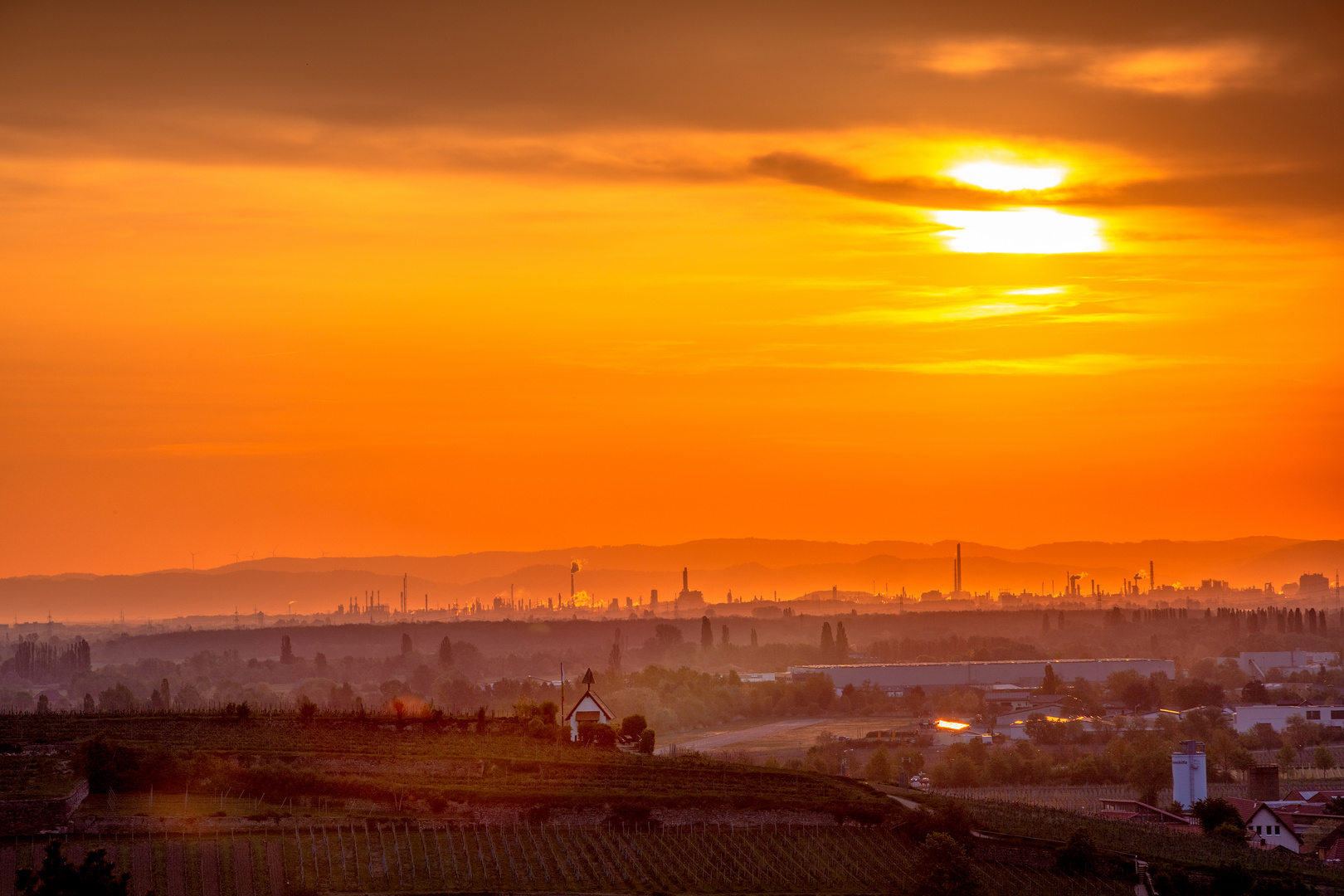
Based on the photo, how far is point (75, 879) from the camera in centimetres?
4138

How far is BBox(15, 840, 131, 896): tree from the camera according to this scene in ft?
136

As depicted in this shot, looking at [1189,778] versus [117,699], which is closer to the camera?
[1189,778]

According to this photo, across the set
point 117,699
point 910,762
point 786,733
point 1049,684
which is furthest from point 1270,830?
point 1049,684

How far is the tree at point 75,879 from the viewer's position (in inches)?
1628

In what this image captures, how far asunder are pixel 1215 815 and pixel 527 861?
101 feet

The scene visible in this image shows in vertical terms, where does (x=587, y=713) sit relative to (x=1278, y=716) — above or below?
above

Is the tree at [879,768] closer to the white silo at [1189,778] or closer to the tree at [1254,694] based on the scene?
the white silo at [1189,778]

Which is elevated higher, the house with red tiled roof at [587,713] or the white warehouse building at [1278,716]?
the house with red tiled roof at [587,713]

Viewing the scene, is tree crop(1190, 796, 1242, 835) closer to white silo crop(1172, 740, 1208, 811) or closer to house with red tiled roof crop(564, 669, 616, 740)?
white silo crop(1172, 740, 1208, 811)

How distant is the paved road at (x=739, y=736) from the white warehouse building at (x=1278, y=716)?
33249mm

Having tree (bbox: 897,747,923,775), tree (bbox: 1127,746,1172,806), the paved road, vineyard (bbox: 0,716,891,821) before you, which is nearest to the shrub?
vineyard (bbox: 0,716,891,821)

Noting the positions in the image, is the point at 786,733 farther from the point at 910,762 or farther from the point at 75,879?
the point at 75,879

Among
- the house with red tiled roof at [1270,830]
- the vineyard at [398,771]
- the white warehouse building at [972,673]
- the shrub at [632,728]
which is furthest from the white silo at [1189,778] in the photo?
the white warehouse building at [972,673]

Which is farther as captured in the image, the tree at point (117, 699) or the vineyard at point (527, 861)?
the tree at point (117, 699)
